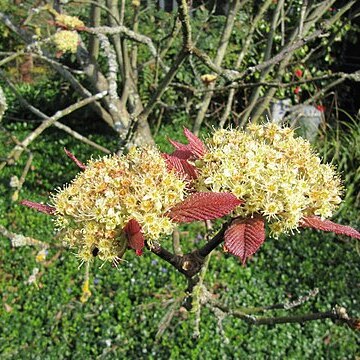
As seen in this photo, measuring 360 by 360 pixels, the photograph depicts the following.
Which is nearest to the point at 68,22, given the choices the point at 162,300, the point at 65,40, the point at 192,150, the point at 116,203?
the point at 65,40

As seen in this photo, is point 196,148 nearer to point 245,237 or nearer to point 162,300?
point 245,237

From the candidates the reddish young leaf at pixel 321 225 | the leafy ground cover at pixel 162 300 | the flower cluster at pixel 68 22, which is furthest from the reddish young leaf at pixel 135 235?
the leafy ground cover at pixel 162 300

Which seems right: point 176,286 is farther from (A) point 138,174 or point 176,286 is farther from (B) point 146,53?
(B) point 146,53

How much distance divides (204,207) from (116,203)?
150 mm

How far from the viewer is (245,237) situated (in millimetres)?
811

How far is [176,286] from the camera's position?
3178 mm

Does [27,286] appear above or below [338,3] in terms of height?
below

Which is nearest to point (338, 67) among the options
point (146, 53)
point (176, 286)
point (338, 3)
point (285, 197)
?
point (338, 3)

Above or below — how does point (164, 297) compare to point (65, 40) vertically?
below

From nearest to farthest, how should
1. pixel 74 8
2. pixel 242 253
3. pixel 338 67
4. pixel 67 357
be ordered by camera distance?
1. pixel 242 253
2. pixel 67 357
3. pixel 74 8
4. pixel 338 67

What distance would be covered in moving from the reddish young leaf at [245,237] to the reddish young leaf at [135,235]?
0.15 m

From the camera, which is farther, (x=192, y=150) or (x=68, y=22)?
(x=68, y=22)

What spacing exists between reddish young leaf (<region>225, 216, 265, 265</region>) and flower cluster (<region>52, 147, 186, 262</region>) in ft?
0.35

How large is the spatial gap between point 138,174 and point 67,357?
2.24 metres
